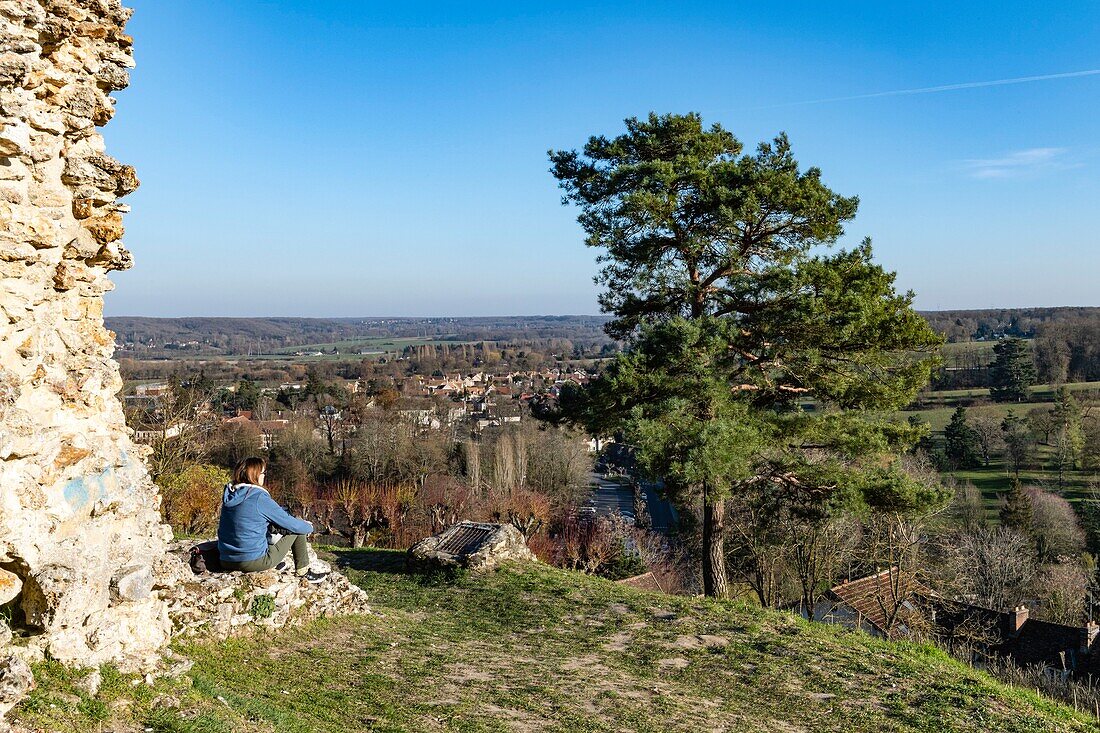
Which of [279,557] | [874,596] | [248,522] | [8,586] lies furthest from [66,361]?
[874,596]

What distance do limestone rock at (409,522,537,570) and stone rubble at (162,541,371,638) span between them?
341 centimetres

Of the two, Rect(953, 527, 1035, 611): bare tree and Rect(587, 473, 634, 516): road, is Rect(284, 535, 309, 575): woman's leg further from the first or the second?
Rect(587, 473, 634, 516): road

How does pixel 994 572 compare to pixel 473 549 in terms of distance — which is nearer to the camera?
pixel 473 549

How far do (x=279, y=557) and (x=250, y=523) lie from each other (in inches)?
23.5

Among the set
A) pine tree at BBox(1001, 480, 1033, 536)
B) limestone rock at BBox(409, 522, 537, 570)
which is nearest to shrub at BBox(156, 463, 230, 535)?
limestone rock at BBox(409, 522, 537, 570)

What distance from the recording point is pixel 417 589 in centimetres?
1130

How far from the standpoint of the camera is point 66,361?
506cm

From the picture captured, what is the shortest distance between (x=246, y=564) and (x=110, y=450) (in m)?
2.55

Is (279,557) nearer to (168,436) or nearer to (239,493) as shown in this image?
(239,493)

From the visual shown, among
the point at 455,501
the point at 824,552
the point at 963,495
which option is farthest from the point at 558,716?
the point at 963,495

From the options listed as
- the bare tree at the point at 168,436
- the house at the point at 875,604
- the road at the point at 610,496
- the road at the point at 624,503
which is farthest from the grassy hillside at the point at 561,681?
the road at the point at 610,496

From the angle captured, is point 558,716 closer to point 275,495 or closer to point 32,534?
point 32,534

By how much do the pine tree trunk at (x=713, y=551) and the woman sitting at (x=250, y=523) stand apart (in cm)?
797

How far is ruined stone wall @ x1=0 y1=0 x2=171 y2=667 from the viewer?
4516 millimetres
